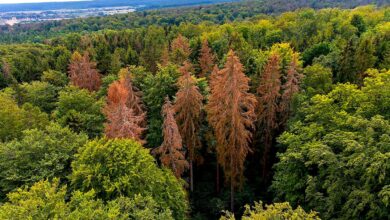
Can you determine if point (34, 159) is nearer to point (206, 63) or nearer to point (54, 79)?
point (206, 63)

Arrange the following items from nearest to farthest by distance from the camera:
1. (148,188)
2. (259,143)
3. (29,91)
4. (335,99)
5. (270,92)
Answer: (148,188), (335,99), (270,92), (259,143), (29,91)

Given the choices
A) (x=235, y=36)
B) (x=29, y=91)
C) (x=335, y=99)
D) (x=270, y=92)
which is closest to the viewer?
(x=335, y=99)

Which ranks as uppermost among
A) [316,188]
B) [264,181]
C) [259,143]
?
[316,188]

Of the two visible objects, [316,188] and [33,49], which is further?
[33,49]

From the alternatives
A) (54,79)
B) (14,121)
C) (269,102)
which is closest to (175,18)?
(54,79)

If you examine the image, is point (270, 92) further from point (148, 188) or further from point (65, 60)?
point (65, 60)

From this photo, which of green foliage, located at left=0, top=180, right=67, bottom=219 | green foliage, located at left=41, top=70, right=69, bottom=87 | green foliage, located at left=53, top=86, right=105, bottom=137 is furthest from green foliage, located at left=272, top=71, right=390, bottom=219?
green foliage, located at left=41, top=70, right=69, bottom=87

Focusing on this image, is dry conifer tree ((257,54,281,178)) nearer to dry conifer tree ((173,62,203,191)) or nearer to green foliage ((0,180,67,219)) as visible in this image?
dry conifer tree ((173,62,203,191))

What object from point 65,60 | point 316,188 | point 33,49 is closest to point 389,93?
point 316,188
